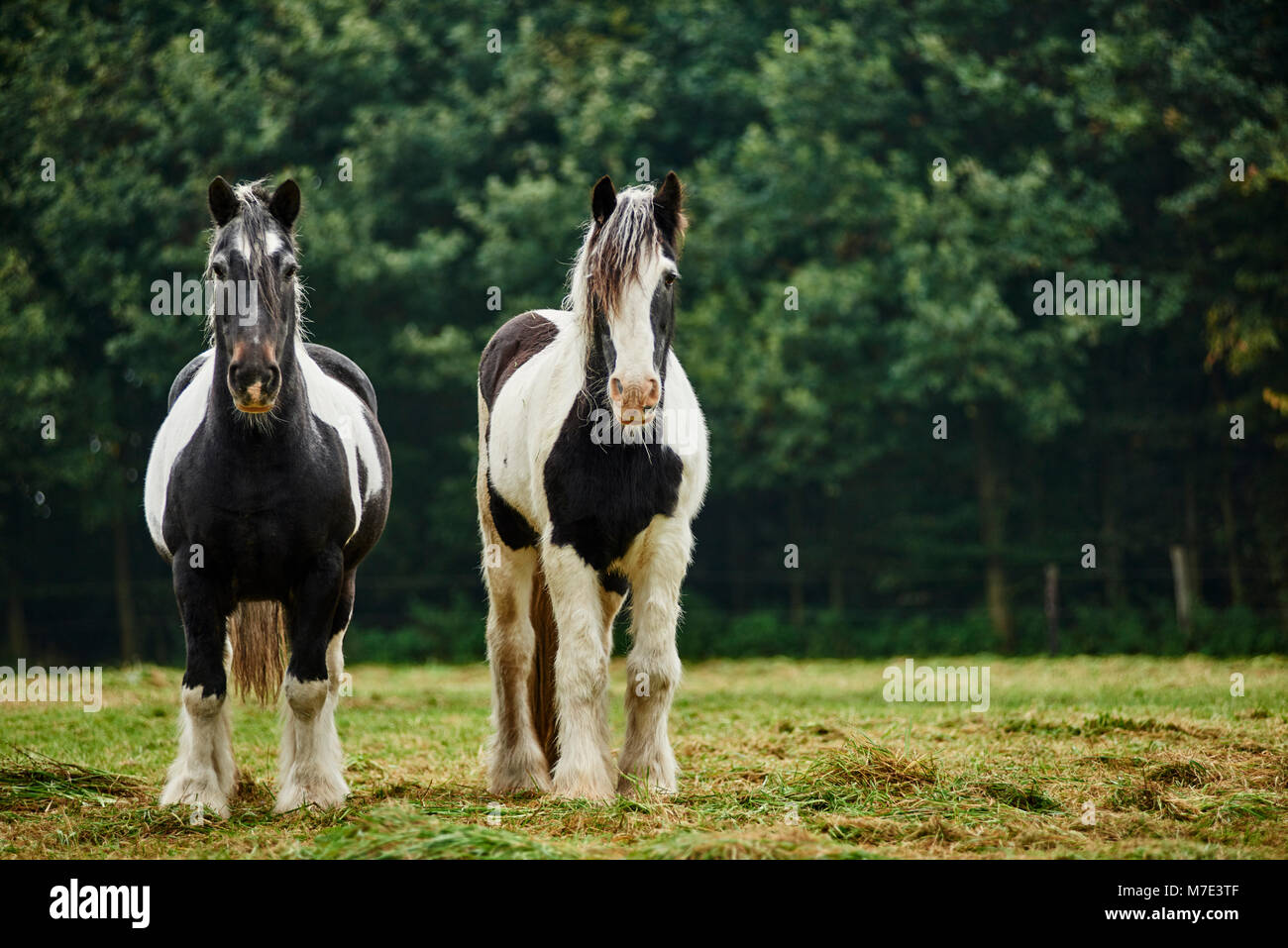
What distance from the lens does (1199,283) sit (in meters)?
19.2

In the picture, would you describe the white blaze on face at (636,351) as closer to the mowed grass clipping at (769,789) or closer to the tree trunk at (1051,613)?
the mowed grass clipping at (769,789)

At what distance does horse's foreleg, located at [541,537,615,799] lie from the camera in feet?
19.6

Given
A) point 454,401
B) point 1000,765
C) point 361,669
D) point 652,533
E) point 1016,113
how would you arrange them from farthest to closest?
point 454,401
point 1016,113
point 361,669
point 1000,765
point 652,533

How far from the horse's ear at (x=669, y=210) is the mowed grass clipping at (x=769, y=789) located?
2.59 m

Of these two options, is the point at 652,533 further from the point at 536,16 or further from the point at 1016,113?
the point at 536,16

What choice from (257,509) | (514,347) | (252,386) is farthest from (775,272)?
(252,386)

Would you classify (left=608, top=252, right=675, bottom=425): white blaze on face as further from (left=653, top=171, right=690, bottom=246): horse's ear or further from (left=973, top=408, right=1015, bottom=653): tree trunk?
(left=973, top=408, right=1015, bottom=653): tree trunk

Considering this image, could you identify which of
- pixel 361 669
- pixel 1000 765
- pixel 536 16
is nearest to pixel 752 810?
pixel 1000 765

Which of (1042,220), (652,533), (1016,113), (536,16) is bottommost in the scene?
(652,533)

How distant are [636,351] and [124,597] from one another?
16.8 m

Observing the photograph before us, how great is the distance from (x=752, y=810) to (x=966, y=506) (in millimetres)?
16034

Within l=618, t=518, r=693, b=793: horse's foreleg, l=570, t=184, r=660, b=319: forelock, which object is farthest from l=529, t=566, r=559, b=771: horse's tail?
Answer: l=570, t=184, r=660, b=319: forelock

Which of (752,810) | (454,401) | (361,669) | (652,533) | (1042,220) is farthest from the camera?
(454,401)

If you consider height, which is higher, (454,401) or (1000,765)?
(454,401)
